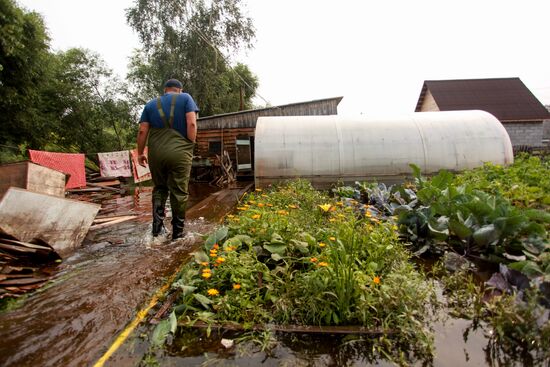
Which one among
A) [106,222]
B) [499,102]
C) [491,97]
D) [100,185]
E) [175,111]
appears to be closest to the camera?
[175,111]

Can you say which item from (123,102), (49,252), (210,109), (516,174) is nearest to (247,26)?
(210,109)

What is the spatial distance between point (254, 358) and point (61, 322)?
143cm

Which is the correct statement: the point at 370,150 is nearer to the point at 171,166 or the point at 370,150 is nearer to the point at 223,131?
the point at 171,166

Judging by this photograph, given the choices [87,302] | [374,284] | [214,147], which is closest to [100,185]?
[214,147]

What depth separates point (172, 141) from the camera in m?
3.80

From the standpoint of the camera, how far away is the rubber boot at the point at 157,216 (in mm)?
3951

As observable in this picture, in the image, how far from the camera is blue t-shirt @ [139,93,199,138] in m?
3.76

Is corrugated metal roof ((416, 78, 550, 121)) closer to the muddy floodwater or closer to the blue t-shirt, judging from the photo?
the blue t-shirt

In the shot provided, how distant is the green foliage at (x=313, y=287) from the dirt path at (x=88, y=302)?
1.48 ft

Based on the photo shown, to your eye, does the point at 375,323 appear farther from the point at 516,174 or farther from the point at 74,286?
the point at 516,174

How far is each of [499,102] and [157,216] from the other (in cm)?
2602

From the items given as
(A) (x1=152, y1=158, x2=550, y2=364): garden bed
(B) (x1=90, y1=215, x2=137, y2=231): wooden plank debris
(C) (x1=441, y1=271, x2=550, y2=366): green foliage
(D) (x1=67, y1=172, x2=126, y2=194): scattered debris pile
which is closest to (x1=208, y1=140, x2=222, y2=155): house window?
(D) (x1=67, y1=172, x2=126, y2=194): scattered debris pile

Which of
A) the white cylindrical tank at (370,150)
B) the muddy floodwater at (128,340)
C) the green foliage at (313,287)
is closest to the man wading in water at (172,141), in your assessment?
the muddy floodwater at (128,340)

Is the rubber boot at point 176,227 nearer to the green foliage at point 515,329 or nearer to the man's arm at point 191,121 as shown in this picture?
the man's arm at point 191,121
